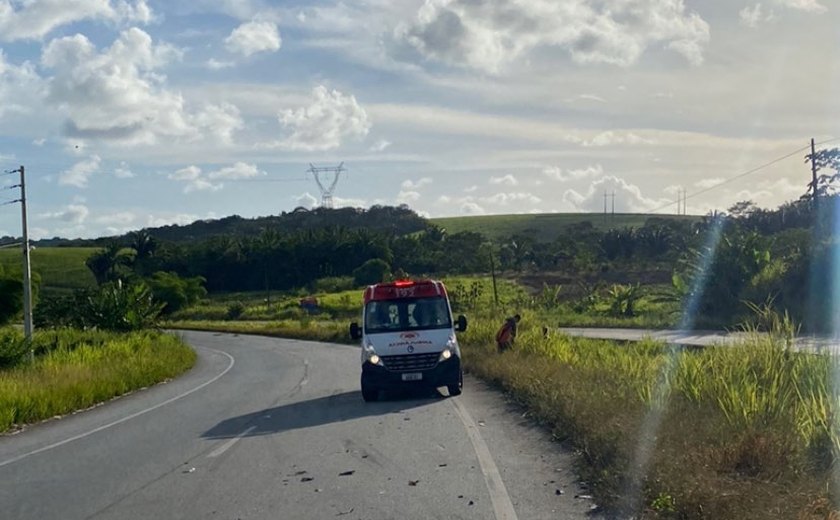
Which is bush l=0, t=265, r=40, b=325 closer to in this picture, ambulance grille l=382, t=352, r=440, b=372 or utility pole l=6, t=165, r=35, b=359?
utility pole l=6, t=165, r=35, b=359

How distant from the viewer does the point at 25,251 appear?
34219mm

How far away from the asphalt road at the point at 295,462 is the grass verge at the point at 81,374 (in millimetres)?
782

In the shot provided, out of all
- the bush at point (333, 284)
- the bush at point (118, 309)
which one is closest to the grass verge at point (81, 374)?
the bush at point (118, 309)

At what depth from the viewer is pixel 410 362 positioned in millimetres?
17594

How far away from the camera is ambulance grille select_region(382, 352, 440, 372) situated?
1755 cm

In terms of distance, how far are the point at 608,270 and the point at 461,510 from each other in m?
71.8

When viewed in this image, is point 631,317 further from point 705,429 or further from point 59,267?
point 59,267

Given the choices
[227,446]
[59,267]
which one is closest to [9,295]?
[227,446]

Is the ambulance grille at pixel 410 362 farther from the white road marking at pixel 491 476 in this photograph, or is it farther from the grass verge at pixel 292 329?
the grass verge at pixel 292 329

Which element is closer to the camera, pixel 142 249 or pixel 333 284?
pixel 333 284

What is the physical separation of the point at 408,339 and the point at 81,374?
974 centimetres

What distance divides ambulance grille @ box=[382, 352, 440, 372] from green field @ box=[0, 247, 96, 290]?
9279cm

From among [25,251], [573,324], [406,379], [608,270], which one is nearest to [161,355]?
[25,251]

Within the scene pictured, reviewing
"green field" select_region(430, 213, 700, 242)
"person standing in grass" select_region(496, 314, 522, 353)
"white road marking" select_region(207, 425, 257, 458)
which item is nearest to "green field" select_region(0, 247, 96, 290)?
"green field" select_region(430, 213, 700, 242)
